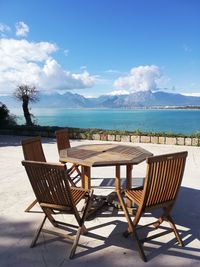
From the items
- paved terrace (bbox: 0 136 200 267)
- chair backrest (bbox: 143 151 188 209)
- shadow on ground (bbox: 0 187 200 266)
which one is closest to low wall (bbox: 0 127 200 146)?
paved terrace (bbox: 0 136 200 267)

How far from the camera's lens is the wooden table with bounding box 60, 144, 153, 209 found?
10.8ft

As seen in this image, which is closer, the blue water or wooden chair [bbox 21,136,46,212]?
wooden chair [bbox 21,136,46,212]

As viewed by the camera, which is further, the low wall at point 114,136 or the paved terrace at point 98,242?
the low wall at point 114,136

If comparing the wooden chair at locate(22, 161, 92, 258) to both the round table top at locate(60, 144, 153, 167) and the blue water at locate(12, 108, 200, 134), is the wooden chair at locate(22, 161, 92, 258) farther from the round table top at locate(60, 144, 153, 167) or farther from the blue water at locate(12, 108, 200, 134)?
the blue water at locate(12, 108, 200, 134)

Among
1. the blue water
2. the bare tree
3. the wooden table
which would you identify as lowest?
the blue water

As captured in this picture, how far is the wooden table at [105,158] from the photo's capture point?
3.28 meters

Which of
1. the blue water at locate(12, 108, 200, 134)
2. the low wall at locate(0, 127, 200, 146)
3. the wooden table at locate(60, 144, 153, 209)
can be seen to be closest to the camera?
the wooden table at locate(60, 144, 153, 209)

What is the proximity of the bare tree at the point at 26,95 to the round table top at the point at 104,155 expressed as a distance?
31.8 feet

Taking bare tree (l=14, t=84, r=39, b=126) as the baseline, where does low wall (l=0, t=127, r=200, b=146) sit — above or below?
below

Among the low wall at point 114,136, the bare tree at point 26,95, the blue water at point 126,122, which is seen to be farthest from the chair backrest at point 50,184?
the bare tree at point 26,95

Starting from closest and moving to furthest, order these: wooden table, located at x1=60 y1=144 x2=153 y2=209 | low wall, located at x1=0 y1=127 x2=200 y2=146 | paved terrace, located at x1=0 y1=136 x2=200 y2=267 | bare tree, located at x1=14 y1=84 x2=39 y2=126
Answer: paved terrace, located at x1=0 y1=136 x2=200 y2=267
wooden table, located at x1=60 y1=144 x2=153 y2=209
low wall, located at x1=0 y1=127 x2=200 y2=146
bare tree, located at x1=14 y1=84 x2=39 y2=126

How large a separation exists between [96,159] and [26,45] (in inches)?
651

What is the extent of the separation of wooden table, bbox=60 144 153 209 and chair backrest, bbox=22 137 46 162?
1.07 feet

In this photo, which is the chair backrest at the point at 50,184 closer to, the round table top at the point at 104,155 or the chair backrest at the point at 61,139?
the round table top at the point at 104,155
